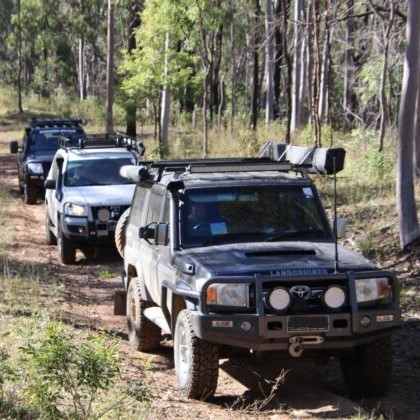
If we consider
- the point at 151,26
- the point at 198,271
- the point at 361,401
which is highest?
the point at 151,26

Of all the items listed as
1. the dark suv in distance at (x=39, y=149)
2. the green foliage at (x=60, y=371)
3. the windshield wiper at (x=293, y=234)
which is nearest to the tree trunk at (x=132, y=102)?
the dark suv in distance at (x=39, y=149)

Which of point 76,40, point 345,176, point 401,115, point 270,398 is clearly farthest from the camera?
point 76,40

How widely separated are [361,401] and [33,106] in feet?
159

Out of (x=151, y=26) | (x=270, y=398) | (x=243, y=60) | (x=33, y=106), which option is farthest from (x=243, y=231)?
(x=243, y=60)

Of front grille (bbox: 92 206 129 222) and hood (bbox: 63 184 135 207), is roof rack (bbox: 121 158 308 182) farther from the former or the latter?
hood (bbox: 63 184 135 207)

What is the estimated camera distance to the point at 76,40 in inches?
2414

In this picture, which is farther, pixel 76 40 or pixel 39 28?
pixel 76 40

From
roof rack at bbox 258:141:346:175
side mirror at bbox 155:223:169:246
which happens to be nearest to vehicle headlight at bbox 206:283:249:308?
side mirror at bbox 155:223:169:246

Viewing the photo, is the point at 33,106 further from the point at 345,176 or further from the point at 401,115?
the point at 401,115

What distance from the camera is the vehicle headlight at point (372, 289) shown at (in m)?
7.05

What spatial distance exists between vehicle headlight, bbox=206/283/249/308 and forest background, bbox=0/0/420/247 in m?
5.93

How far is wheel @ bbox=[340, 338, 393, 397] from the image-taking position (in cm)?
730

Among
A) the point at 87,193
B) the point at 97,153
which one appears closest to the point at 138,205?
the point at 87,193

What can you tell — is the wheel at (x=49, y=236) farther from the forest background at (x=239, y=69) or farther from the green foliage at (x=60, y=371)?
the green foliage at (x=60, y=371)
